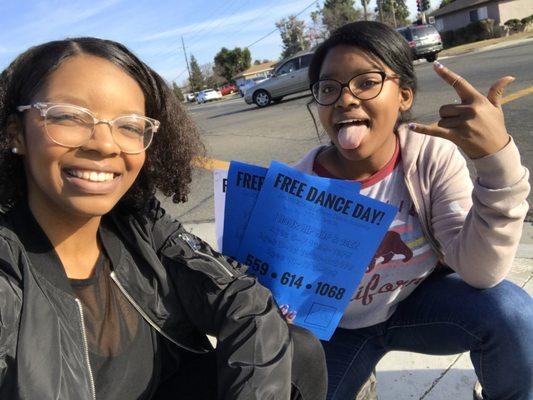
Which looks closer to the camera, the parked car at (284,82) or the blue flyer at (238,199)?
the blue flyer at (238,199)

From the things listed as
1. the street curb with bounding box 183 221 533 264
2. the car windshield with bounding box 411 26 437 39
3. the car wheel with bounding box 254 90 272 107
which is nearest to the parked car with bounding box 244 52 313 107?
the car wheel with bounding box 254 90 272 107

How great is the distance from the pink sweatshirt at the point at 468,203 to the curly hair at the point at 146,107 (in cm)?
Result: 49

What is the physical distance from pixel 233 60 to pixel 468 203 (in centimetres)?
7284

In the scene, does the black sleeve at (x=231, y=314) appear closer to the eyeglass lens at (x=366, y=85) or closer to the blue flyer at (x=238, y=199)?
the blue flyer at (x=238, y=199)

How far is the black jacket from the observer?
117 centimetres

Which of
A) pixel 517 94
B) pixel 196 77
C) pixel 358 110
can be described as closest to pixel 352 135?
pixel 358 110

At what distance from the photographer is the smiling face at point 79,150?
53.1 inches

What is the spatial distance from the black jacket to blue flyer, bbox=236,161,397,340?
146 mm

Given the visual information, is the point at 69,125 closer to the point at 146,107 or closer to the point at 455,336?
the point at 146,107

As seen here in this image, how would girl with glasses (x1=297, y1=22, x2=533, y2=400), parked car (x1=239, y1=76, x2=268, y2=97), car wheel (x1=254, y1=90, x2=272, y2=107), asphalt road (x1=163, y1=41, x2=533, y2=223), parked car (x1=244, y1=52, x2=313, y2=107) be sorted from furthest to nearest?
parked car (x1=239, y1=76, x2=268, y2=97), car wheel (x1=254, y1=90, x2=272, y2=107), parked car (x1=244, y1=52, x2=313, y2=107), asphalt road (x1=163, y1=41, x2=533, y2=223), girl with glasses (x1=297, y1=22, x2=533, y2=400)

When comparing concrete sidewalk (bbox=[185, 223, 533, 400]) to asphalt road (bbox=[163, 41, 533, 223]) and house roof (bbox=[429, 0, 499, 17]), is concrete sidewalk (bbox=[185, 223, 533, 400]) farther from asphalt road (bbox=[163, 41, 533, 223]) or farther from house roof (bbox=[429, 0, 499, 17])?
house roof (bbox=[429, 0, 499, 17])

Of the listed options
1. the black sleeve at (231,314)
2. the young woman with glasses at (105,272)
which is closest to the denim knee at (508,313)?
the young woman with glasses at (105,272)

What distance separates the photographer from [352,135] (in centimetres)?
171

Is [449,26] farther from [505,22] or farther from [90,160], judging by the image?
[90,160]
